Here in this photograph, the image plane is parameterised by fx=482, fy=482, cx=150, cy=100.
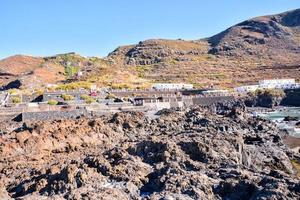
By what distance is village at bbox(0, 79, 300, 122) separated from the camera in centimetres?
6147

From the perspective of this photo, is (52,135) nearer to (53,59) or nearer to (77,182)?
(77,182)

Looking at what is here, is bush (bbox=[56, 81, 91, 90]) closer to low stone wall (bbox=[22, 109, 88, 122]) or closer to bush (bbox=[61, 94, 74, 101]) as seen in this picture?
bush (bbox=[61, 94, 74, 101])

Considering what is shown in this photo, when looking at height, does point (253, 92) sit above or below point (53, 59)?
below

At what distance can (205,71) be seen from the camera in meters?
167

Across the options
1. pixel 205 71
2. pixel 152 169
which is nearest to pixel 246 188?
pixel 152 169

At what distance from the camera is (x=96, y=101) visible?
77.4 m

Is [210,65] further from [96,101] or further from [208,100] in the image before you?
[96,101]

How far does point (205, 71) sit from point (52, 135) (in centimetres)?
13478

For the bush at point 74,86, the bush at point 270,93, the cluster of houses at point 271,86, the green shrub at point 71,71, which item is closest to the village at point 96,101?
the cluster of houses at point 271,86

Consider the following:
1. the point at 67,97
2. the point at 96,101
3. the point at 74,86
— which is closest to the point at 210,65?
the point at 74,86

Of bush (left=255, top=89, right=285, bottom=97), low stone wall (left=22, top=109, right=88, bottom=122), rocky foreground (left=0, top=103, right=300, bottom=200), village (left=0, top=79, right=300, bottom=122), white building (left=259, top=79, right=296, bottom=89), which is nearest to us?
rocky foreground (left=0, top=103, right=300, bottom=200)

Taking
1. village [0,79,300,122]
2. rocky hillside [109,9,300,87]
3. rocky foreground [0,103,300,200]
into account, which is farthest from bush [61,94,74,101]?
rocky hillside [109,9,300,87]

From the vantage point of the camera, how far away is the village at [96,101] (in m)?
61.5

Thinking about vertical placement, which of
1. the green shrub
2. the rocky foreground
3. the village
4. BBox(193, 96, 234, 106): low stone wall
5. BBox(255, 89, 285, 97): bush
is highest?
the green shrub
